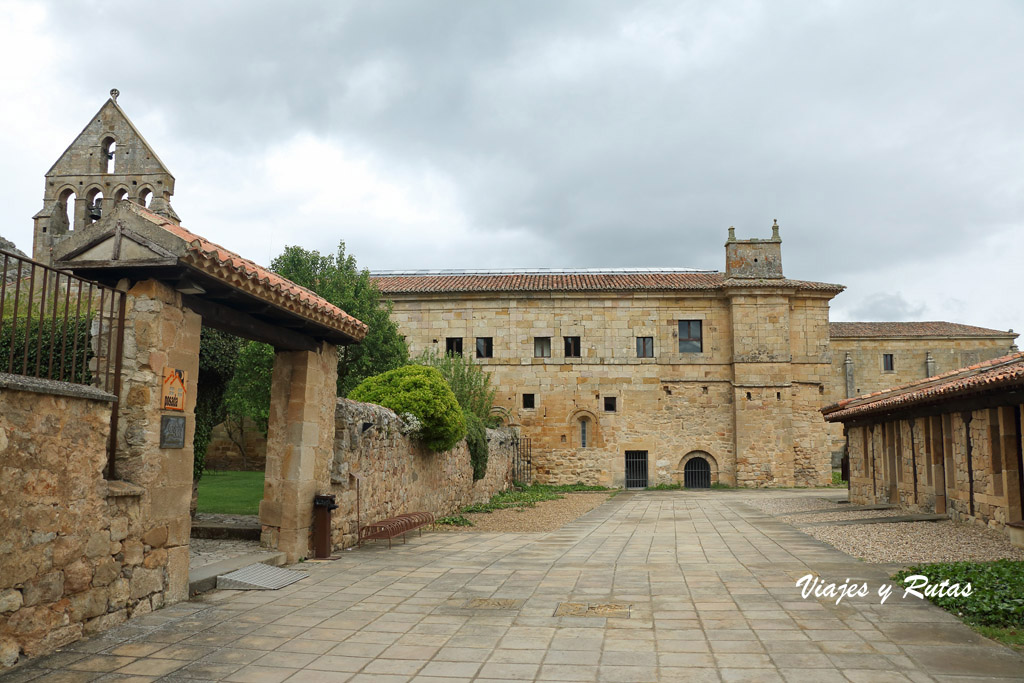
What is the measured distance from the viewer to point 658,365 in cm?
3103

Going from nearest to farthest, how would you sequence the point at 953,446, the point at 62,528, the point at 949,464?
the point at 62,528, the point at 953,446, the point at 949,464

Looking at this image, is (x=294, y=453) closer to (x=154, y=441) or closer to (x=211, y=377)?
(x=211, y=377)

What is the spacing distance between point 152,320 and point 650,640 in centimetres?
527

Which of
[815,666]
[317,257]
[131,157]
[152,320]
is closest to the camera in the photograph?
[815,666]

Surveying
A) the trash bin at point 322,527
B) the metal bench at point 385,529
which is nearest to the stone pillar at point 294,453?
the trash bin at point 322,527

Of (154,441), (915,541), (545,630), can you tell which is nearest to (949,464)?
(915,541)

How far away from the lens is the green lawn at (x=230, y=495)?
1361 centimetres

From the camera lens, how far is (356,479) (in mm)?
11109

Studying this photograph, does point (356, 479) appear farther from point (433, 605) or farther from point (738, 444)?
point (738, 444)

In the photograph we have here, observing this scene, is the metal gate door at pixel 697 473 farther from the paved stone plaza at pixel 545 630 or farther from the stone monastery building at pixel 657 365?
the paved stone plaza at pixel 545 630

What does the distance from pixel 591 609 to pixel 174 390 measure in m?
4.55

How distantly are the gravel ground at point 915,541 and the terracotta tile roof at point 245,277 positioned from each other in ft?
25.1

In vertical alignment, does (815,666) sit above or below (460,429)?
below

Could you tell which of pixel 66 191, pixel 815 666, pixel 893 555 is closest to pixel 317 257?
pixel 66 191
